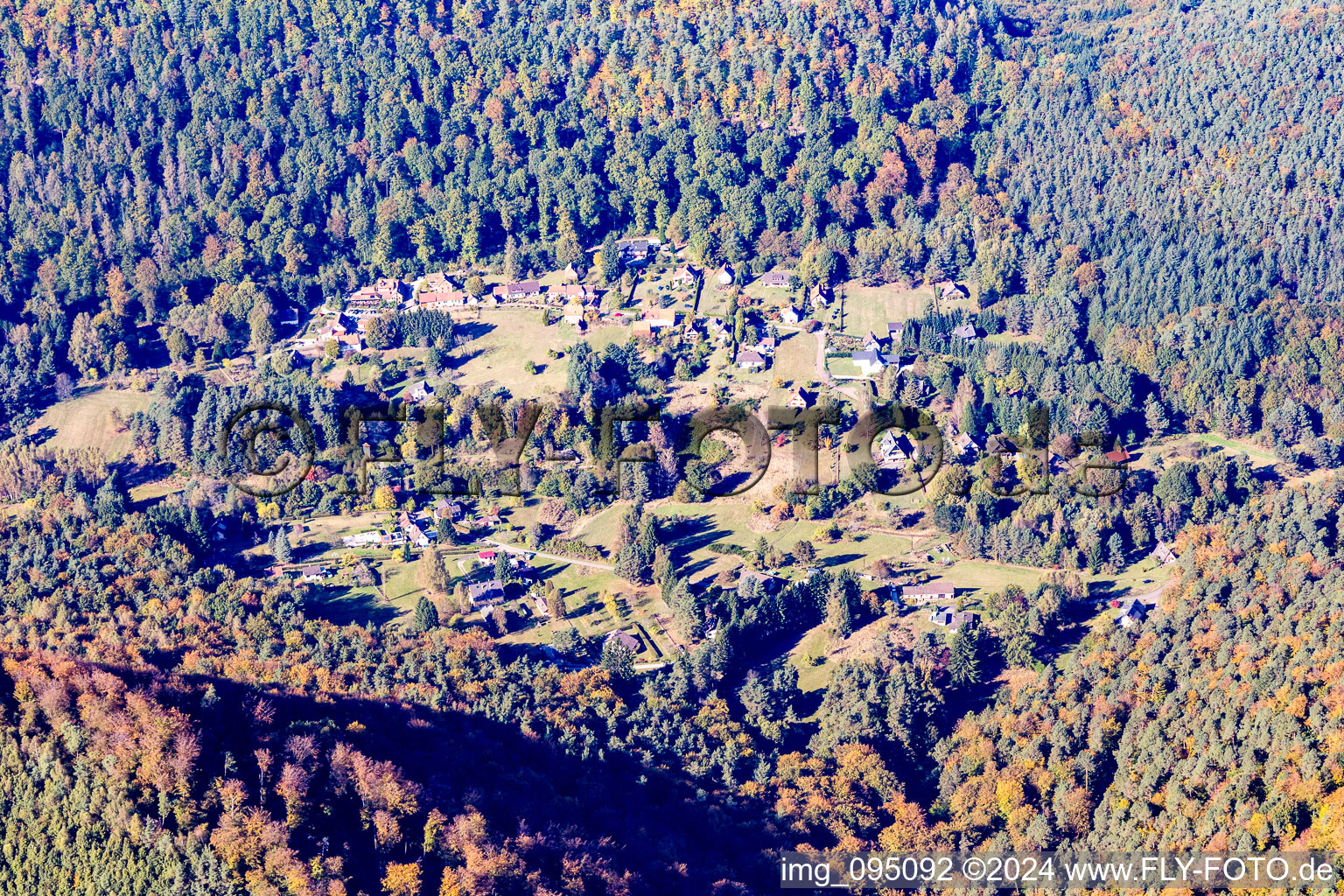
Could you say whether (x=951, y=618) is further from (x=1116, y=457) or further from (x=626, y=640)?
(x=1116, y=457)

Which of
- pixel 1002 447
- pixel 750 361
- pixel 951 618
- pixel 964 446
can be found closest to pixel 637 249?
pixel 750 361

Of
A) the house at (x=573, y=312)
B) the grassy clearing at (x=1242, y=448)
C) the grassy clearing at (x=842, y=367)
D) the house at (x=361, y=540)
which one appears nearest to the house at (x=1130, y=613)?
the grassy clearing at (x=1242, y=448)

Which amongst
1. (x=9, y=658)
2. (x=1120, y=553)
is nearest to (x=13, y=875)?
(x=9, y=658)

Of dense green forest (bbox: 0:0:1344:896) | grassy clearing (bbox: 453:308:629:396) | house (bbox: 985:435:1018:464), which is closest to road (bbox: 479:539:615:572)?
dense green forest (bbox: 0:0:1344:896)

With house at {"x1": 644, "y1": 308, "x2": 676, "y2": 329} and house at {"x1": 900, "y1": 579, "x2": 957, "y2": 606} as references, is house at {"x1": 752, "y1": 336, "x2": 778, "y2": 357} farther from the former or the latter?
house at {"x1": 900, "y1": 579, "x2": 957, "y2": 606}

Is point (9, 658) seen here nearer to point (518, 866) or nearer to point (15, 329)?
point (518, 866)

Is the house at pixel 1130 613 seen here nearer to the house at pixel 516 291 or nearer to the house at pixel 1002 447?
the house at pixel 1002 447
